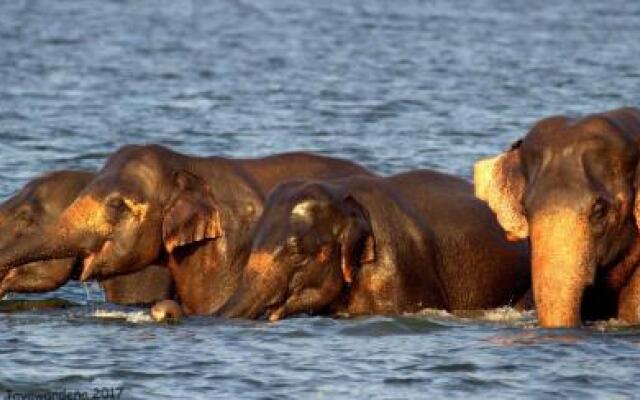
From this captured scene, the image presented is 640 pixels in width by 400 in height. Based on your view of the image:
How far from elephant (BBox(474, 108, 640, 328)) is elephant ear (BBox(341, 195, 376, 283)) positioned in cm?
139

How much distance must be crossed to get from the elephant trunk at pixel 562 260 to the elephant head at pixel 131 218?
3705 millimetres

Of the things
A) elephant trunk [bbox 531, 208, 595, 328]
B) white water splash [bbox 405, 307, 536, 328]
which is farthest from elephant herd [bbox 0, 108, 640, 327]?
elephant trunk [bbox 531, 208, 595, 328]

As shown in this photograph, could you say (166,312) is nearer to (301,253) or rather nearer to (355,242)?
(301,253)

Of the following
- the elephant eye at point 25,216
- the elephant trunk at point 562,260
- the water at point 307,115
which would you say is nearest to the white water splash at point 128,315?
the water at point 307,115

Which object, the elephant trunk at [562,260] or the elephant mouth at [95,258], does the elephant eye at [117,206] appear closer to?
the elephant mouth at [95,258]

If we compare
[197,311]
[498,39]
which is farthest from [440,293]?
[498,39]

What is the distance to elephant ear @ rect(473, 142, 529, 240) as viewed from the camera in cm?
1425

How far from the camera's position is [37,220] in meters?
17.0

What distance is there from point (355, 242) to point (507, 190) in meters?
1.54

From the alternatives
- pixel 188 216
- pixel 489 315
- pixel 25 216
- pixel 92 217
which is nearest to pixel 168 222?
pixel 188 216

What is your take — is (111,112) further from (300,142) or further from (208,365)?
(208,365)

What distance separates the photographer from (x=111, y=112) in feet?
100

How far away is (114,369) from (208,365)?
56cm

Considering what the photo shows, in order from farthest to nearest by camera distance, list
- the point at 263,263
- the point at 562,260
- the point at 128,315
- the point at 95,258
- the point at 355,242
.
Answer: the point at 95,258
the point at 128,315
the point at 355,242
the point at 263,263
the point at 562,260
